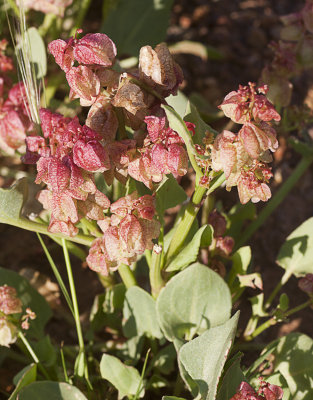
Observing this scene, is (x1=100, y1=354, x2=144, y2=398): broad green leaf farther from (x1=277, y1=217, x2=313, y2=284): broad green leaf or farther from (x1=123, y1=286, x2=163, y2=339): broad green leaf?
(x1=277, y1=217, x2=313, y2=284): broad green leaf

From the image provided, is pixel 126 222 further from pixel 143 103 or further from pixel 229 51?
pixel 229 51

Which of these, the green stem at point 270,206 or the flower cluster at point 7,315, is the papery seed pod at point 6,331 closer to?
the flower cluster at point 7,315

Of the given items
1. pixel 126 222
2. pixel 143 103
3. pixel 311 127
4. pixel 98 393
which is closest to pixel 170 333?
pixel 98 393

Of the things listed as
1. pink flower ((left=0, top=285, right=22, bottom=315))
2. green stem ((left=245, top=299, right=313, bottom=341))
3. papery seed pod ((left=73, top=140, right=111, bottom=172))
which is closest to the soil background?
green stem ((left=245, top=299, right=313, bottom=341))

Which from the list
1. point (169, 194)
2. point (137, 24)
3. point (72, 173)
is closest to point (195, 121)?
point (169, 194)

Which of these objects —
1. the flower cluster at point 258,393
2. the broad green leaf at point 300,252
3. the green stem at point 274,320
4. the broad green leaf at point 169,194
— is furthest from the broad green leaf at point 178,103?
the flower cluster at point 258,393

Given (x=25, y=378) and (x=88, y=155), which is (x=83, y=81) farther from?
(x=25, y=378)
